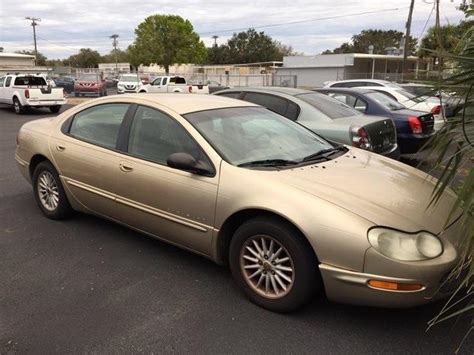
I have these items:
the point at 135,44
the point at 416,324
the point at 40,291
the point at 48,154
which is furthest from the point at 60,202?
the point at 135,44

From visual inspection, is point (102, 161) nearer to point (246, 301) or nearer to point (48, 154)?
point (48, 154)

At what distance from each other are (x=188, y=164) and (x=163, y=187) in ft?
1.20

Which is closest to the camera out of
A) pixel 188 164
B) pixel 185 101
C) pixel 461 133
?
pixel 461 133

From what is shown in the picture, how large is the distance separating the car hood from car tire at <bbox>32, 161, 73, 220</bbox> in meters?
2.59

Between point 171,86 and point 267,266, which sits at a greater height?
point 171,86

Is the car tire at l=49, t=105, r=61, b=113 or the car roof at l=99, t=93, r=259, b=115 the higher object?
the car roof at l=99, t=93, r=259, b=115

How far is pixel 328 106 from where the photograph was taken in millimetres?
7051

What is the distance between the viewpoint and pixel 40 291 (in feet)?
11.6

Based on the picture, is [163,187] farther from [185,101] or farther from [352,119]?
[352,119]

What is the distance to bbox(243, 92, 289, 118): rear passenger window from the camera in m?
6.87

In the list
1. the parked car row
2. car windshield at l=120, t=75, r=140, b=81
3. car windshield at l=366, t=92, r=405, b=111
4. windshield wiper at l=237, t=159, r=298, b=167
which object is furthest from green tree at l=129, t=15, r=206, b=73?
windshield wiper at l=237, t=159, r=298, b=167

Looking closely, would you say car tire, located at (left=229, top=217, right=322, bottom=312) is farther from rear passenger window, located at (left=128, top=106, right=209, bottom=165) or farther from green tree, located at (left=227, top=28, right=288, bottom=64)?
green tree, located at (left=227, top=28, right=288, bottom=64)

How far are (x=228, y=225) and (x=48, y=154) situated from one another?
2.45 meters

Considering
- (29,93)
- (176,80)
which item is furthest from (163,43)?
(29,93)
